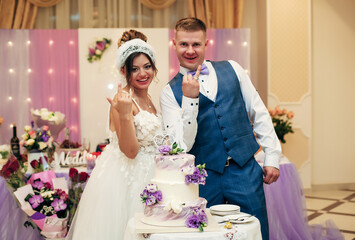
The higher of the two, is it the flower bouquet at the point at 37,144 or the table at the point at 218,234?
the flower bouquet at the point at 37,144

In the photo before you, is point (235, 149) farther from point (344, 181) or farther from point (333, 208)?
point (344, 181)

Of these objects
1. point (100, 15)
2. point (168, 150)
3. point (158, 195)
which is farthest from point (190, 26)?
point (100, 15)

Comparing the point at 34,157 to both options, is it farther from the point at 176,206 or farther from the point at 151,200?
the point at 176,206

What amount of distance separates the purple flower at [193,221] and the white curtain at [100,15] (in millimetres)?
5695

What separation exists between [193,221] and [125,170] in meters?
0.93

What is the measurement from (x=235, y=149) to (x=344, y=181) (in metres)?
5.82

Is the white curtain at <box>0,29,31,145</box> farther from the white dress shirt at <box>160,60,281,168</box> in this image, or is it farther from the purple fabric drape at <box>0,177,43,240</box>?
the white dress shirt at <box>160,60,281,168</box>

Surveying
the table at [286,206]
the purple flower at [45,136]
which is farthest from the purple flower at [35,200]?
the table at [286,206]

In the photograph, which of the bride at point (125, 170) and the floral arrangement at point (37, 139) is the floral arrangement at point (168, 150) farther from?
the floral arrangement at point (37, 139)

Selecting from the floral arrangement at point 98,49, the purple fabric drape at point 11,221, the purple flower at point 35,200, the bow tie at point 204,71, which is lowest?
the purple fabric drape at point 11,221

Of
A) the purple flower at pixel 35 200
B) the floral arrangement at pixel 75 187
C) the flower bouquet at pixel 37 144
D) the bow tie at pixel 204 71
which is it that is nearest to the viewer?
the bow tie at pixel 204 71

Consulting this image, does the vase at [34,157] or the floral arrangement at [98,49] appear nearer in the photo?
the vase at [34,157]

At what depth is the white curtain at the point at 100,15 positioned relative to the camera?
738 centimetres

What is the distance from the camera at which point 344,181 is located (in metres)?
7.80
